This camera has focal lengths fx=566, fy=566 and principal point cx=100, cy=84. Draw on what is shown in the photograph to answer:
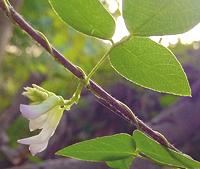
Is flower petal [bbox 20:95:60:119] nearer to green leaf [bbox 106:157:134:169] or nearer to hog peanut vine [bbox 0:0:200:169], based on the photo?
hog peanut vine [bbox 0:0:200:169]

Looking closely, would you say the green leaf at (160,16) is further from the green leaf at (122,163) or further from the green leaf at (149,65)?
the green leaf at (122,163)

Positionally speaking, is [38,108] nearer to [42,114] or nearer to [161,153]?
[42,114]

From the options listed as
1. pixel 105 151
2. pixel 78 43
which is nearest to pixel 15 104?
pixel 78 43

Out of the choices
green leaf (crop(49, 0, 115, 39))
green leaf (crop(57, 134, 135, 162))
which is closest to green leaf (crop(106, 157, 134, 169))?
green leaf (crop(57, 134, 135, 162))

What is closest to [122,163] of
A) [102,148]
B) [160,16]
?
[102,148]

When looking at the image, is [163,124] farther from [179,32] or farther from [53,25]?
[179,32]

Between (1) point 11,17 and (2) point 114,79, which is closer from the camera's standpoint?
(1) point 11,17
